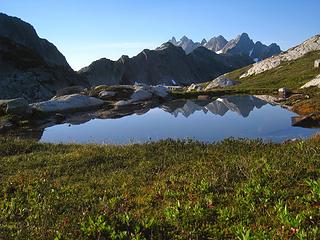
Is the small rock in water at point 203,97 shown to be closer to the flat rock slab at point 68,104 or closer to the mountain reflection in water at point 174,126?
the mountain reflection in water at point 174,126

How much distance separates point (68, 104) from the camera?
74.1m

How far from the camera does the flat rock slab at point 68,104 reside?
69.7m

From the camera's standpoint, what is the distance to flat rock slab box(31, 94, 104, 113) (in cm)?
6969

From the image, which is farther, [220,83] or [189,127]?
[220,83]

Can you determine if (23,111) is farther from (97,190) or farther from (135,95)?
(97,190)

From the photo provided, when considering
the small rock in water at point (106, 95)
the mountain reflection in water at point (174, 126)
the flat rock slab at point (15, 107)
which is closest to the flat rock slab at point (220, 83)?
the small rock in water at point (106, 95)

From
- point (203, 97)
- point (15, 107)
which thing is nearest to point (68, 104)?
point (15, 107)

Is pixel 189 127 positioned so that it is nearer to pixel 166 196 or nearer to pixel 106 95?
pixel 166 196

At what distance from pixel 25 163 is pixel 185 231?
13.4 meters

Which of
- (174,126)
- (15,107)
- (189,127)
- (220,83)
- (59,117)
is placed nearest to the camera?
(189,127)

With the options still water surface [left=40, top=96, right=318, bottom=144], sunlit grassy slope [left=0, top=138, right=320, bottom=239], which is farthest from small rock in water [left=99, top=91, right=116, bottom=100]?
sunlit grassy slope [left=0, top=138, right=320, bottom=239]

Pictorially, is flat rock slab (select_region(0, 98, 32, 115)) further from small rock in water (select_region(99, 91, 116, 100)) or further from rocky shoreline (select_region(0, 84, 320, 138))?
small rock in water (select_region(99, 91, 116, 100))

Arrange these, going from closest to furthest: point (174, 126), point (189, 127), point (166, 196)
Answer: point (166, 196)
point (189, 127)
point (174, 126)

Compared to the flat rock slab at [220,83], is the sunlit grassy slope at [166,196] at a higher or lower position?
lower
